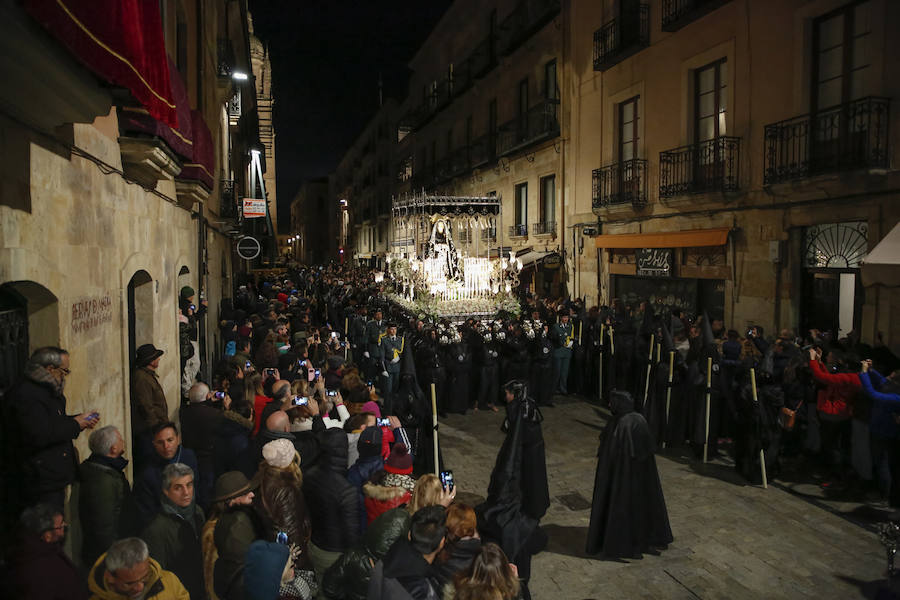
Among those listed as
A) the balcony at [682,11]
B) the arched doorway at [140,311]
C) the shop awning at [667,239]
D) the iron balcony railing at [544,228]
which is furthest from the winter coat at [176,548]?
the iron balcony railing at [544,228]

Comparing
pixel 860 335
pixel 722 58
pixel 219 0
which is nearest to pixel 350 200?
pixel 219 0

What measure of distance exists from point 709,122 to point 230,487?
45.0ft

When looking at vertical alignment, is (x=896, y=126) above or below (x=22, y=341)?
above

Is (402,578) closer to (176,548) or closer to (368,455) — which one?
(176,548)

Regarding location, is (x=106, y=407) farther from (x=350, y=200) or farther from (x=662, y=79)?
(x=350, y=200)

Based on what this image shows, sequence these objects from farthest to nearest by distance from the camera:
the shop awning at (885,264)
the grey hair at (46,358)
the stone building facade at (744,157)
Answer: the stone building facade at (744,157) → the shop awning at (885,264) → the grey hair at (46,358)

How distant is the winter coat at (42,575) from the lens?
2.62 metres

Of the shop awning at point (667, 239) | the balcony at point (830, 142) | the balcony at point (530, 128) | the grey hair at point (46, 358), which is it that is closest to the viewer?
the grey hair at point (46, 358)

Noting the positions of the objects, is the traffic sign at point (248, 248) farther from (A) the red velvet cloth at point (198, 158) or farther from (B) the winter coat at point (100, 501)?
(B) the winter coat at point (100, 501)

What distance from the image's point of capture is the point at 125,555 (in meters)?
2.79

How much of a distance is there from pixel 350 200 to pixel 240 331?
52.5 m

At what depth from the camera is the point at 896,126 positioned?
30.5 feet

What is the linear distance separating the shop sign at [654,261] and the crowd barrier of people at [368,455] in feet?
11.9

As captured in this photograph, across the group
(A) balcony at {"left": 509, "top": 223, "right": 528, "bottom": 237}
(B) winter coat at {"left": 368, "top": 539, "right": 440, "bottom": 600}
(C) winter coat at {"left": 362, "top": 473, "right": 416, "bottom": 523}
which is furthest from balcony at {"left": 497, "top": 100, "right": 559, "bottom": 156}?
(B) winter coat at {"left": 368, "top": 539, "right": 440, "bottom": 600}
